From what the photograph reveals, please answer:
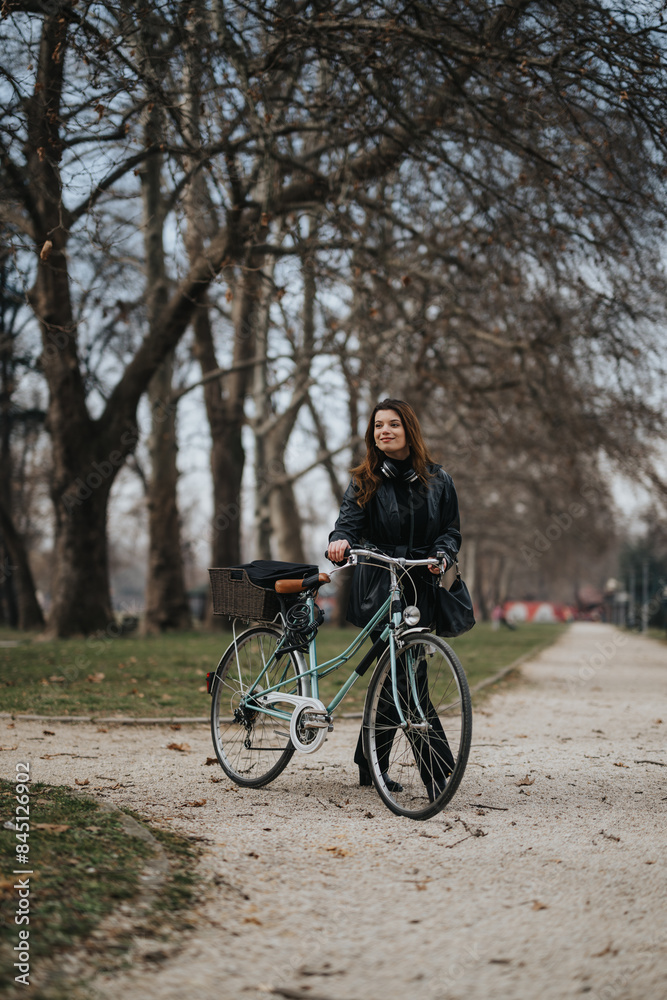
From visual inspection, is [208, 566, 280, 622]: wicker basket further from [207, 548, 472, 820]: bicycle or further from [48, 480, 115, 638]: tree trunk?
[48, 480, 115, 638]: tree trunk

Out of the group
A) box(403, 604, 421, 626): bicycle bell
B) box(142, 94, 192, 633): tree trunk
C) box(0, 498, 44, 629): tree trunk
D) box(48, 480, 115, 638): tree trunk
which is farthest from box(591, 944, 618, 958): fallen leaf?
box(0, 498, 44, 629): tree trunk

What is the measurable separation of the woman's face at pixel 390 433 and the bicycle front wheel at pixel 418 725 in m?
1.01

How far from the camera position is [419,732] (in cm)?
432

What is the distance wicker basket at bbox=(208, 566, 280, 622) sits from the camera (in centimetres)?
487

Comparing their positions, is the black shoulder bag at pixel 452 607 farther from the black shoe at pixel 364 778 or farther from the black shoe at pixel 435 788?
the black shoe at pixel 364 778

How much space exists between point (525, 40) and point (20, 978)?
755 cm

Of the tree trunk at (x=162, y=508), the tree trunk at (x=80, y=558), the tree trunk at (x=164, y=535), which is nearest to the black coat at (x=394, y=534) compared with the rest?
the tree trunk at (x=80, y=558)

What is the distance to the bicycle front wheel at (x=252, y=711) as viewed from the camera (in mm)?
4852

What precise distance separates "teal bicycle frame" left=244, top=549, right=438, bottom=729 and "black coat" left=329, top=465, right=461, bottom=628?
115 mm

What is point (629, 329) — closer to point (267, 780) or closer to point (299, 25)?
point (299, 25)

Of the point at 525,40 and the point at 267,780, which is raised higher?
the point at 525,40

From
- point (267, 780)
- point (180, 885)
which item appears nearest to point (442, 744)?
point (267, 780)

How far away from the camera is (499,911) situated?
310 centimetres

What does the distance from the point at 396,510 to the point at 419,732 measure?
1114 millimetres
